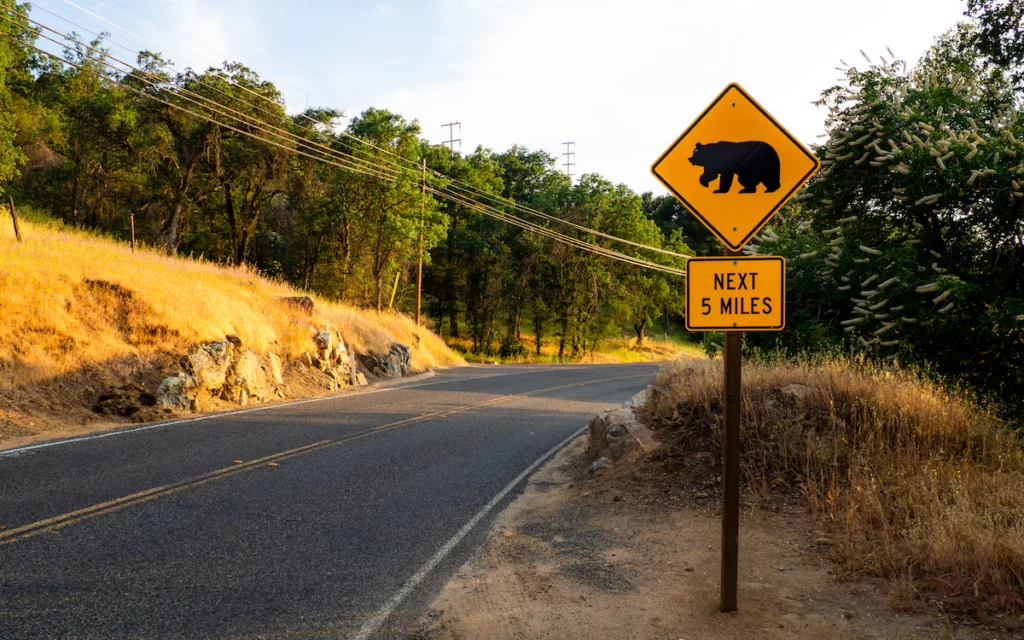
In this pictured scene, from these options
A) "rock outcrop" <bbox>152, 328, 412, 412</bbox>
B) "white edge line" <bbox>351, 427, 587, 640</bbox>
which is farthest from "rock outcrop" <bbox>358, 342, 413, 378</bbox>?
"white edge line" <bbox>351, 427, 587, 640</bbox>

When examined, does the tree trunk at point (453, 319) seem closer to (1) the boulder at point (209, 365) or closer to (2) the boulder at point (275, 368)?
(2) the boulder at point (275, 368)

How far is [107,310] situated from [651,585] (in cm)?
1327

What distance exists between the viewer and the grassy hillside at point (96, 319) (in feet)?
38.0

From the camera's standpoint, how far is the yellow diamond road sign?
14.7 ft

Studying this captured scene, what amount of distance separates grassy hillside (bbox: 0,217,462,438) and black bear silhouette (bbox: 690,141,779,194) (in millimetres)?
10609

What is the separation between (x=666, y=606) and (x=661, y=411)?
4.55 metres

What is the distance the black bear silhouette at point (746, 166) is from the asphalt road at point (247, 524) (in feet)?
11.9

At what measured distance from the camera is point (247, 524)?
629 centimetres

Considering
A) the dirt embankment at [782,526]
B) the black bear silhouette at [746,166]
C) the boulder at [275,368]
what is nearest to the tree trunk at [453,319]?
the boulder at [275,368]

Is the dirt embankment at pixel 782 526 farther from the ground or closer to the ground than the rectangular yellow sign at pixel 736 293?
closer to the ground

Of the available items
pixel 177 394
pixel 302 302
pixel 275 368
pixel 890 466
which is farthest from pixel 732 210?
pixel 302 302

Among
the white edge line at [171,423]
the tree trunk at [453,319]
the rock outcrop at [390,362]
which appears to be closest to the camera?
the white edge line at [171,423]

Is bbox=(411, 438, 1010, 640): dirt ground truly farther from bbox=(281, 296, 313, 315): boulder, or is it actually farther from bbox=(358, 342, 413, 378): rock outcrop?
bbox=(358, 342, 413, 378): rock outcrop

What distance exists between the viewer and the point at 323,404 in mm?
14695
